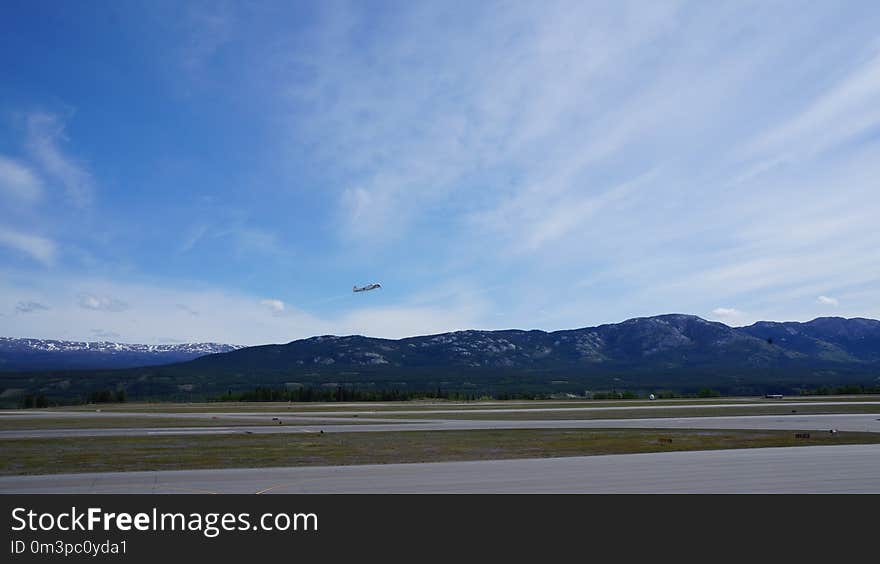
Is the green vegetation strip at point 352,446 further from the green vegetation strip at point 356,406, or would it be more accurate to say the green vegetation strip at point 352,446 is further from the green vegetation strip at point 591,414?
the green vegetation strip at point 356,406

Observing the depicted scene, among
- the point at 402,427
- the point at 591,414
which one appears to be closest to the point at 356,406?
the point at 591,414

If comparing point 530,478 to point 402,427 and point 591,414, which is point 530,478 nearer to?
point 402,427

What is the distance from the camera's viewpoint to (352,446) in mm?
32094

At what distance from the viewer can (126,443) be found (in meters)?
33.6

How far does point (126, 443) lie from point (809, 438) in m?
37.5

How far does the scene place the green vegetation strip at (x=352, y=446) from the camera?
83.6 feet

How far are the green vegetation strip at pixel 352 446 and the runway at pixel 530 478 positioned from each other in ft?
8.20

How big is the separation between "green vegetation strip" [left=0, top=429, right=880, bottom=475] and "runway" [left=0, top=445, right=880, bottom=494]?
2501mm

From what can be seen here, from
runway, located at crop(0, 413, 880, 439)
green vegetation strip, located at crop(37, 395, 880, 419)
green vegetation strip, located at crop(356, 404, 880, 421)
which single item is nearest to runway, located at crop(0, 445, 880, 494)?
runway, located at crop(0, 413, 880, 439)

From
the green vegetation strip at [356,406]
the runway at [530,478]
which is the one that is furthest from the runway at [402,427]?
the green vegetation strip at [356,406]

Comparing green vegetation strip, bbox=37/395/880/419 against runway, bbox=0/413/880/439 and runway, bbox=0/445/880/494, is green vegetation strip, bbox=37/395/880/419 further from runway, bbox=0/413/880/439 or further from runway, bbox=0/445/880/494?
runway, bbox=0/445/880/494

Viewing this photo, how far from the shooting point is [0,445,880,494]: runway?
60.1 feet

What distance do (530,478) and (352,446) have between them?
13979mm
